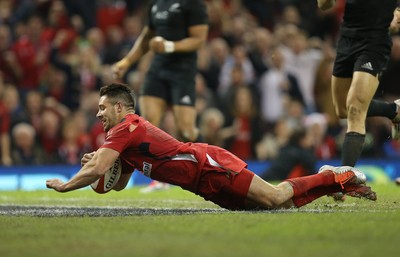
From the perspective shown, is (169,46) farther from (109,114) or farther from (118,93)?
(109,114)

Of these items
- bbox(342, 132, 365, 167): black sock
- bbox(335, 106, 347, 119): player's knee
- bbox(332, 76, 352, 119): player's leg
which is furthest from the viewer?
bbox(335, 106, 347, 119): player's knee

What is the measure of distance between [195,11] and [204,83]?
18.4 ft

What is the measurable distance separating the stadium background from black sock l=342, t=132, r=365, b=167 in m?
5.72

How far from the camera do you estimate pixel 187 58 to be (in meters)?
12.0

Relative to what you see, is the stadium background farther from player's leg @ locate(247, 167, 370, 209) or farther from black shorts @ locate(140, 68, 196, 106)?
player's leg @ locate(247, 167, 370, 209)

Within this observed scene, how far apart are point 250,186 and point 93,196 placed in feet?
12.8

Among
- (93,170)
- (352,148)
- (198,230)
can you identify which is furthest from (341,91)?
(198,230)

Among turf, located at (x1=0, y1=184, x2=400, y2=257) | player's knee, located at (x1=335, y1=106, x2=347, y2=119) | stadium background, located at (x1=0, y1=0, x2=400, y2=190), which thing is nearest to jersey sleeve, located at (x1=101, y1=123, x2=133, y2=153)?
turf, located at (x1=0, y1=184, x2=400, y2=257)

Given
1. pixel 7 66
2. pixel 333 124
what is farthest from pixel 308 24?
pixel 7 66

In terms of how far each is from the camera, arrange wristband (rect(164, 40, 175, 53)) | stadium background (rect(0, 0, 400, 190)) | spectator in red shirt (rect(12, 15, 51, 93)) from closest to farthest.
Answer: wristband (rect(164, 40, 175, 53))
stadium background (rect(0, 0, 400, 190))
spectator in red shirt (rect(12, 15, 51, 93))

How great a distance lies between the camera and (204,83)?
17438mm

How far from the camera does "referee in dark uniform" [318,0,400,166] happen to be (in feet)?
30.1

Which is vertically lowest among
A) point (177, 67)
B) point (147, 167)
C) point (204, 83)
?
point (204, 83)

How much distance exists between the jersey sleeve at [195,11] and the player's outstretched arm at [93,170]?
14.7ft
